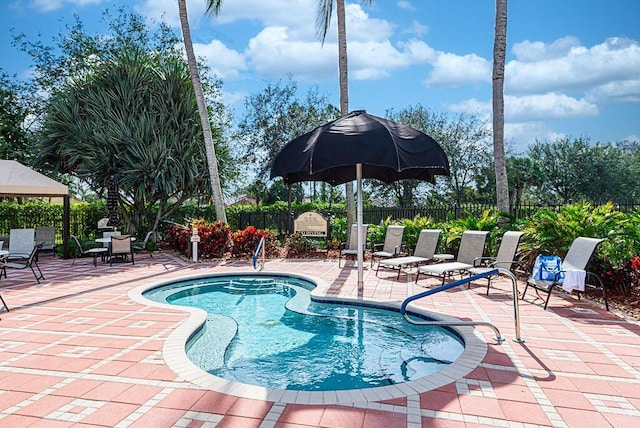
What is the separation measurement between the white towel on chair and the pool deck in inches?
13.9

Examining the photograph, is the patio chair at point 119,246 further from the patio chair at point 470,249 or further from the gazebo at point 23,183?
the patio chair at point 470,249

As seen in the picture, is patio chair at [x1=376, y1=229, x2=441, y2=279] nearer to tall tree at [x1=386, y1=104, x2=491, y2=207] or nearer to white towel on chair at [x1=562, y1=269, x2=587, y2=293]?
white towel on chair at [x1=562, y1=269, x2=587, y2=293]

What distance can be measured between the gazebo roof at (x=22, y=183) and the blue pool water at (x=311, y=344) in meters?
5.51

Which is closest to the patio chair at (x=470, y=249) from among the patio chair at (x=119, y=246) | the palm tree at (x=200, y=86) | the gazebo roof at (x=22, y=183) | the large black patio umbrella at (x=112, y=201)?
the patio chair at (x=119, y=246)

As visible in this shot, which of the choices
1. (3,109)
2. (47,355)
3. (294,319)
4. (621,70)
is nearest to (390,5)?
(294,319)

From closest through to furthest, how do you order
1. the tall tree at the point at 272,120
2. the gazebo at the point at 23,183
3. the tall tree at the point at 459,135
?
the gazebo at the point at 23,183 → the tall tree at the point at 272,120 → the tall tree at the point at 459,135

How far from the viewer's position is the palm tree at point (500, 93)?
31.2 ft

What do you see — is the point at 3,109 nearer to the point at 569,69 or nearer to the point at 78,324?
the point at 78,324

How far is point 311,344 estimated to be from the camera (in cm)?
491

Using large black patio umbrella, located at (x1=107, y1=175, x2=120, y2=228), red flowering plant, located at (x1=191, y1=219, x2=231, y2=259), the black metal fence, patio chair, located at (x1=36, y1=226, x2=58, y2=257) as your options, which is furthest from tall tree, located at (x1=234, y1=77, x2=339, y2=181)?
patio chair, located at (x1=36, y1=226, x2=58, y2=257)

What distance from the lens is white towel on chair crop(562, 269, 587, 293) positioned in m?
5.48

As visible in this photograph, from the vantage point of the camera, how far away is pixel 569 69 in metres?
22.1

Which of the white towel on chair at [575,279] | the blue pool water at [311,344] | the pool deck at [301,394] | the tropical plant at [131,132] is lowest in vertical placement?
the blue pool water at [311,344]

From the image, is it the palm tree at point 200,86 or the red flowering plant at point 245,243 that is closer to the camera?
the red flowering plant at point 245,243
